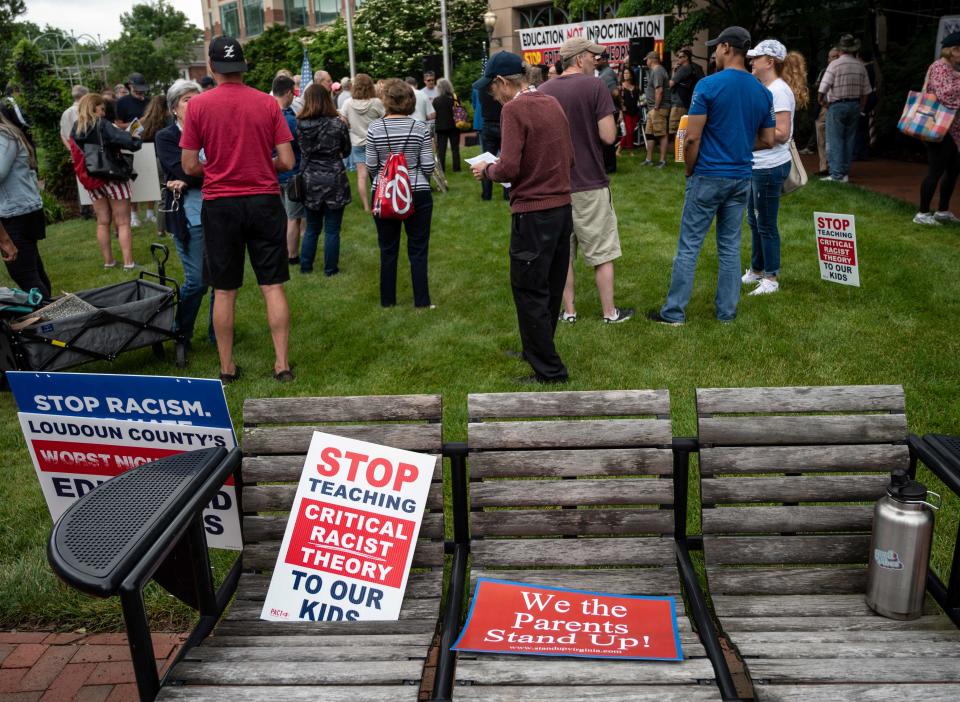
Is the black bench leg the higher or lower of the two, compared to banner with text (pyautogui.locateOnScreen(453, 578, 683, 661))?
higher

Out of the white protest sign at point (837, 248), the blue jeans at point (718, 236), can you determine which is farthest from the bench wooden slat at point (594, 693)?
the white protest sign at point (837, 248)

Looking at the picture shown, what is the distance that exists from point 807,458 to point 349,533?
5.19 ft

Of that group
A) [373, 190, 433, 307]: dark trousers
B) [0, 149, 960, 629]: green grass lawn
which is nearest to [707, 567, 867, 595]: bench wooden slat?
[0, 149, 960, 629]: green grass lawn

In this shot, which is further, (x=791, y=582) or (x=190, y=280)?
(x=190, y=280)

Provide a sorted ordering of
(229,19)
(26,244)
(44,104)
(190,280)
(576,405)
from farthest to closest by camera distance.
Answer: (229,19) < (44,104) < (26,244) < (190,280) < (576,405)

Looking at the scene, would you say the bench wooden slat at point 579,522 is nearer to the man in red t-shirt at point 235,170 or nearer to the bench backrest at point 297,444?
the bench backrest at point 297,444

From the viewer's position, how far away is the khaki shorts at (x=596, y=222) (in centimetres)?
646

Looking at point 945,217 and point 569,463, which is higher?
point 569,463

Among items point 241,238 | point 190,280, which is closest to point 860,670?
point 241,238

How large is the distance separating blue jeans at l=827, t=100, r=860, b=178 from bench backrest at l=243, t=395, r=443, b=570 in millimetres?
11060

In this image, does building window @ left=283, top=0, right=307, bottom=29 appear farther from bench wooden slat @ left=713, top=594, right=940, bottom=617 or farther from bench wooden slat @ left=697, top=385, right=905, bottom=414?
bench wooden slat @ left=713, top=594, right=940, bottom=617

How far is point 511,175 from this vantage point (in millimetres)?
5113

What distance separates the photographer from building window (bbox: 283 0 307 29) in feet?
214

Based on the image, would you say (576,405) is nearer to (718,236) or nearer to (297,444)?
(297,444)
